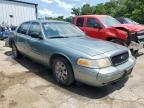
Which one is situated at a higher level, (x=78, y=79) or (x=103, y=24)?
(x=103, y=24)

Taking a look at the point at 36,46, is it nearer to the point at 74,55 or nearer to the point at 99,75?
the point at 74,55

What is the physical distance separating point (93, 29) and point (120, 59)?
4007mm

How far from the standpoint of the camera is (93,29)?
8414 millimetres

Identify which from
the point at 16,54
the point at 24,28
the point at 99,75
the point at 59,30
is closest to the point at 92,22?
the point at 24,28

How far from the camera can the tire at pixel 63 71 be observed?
4.54 metres

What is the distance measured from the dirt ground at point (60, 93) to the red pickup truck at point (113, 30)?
1806mm

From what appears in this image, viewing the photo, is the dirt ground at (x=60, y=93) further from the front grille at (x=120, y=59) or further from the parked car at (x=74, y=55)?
the front grille at (x=120, y=59)

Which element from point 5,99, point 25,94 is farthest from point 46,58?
point 5,99

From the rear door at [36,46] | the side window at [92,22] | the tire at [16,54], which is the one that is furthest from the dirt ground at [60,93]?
the side window at [92,22]

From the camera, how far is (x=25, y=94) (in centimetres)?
444

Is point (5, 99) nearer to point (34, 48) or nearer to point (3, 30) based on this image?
point (34, 48)

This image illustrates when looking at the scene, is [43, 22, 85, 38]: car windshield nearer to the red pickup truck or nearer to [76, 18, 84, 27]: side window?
the red pickup truck

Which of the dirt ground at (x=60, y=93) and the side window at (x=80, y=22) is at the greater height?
the side window at (x=80, y=22)

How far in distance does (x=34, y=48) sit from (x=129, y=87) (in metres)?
2.78
